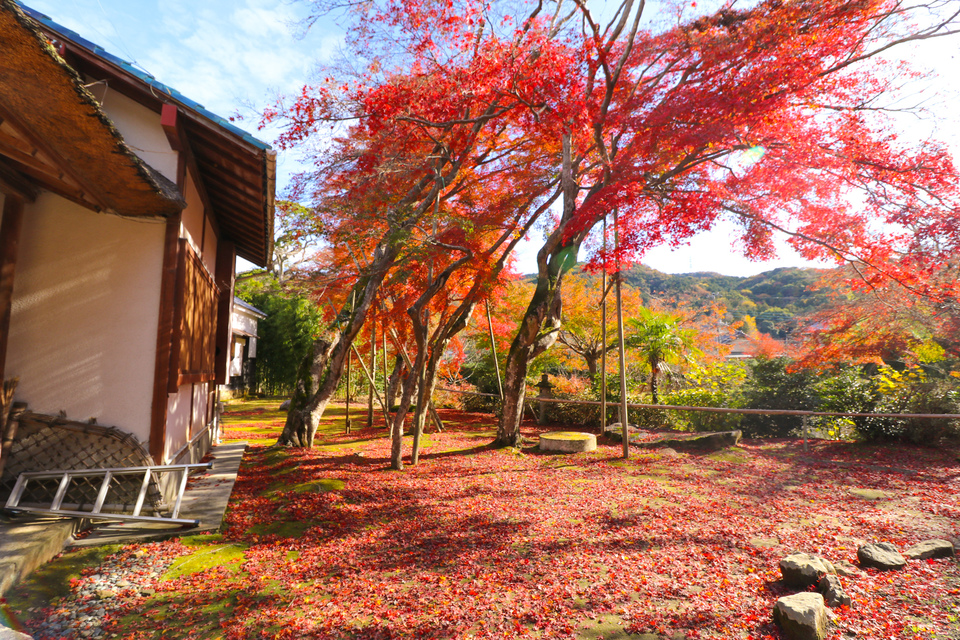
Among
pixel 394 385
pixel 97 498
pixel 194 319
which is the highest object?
pixel 194 319

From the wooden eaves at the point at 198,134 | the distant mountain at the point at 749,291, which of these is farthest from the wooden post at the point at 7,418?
the distant mountain at the point at 749,291

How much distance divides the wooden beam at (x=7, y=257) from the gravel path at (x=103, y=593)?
199cm

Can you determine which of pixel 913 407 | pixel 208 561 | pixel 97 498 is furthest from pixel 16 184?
pixel 913 407

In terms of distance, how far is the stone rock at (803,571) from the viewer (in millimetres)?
3363

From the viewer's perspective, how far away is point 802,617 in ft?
9.14

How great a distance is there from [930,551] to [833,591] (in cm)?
146

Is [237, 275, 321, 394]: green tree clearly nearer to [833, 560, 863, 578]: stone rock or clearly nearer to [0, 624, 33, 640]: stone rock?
[0, 624, 33, 640]: stone rock

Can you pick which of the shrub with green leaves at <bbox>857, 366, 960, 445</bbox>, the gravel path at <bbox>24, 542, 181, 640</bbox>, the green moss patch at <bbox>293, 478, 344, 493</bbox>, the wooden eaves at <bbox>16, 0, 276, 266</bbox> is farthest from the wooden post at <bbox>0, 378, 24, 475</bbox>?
the shrub with green leaves at <bbox>857, 366, 960, 445</bbox>

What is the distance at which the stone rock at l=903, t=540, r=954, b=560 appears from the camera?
12.7ft

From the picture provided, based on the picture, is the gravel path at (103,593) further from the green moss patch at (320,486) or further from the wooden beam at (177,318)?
the green moss patch at (320,486)

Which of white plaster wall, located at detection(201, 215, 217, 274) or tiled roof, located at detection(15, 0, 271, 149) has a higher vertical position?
tiled roof, located at detection(15, 0, 271, 149)

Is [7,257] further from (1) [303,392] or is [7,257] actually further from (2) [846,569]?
(2) [846,569]

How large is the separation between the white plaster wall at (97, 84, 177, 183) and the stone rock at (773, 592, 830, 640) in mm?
6210

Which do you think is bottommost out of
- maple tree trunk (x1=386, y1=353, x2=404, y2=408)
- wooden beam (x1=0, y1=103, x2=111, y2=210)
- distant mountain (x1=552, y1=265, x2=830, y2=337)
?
maple tree trunk (x1=386, y1=353, x2=404, y2=408)
